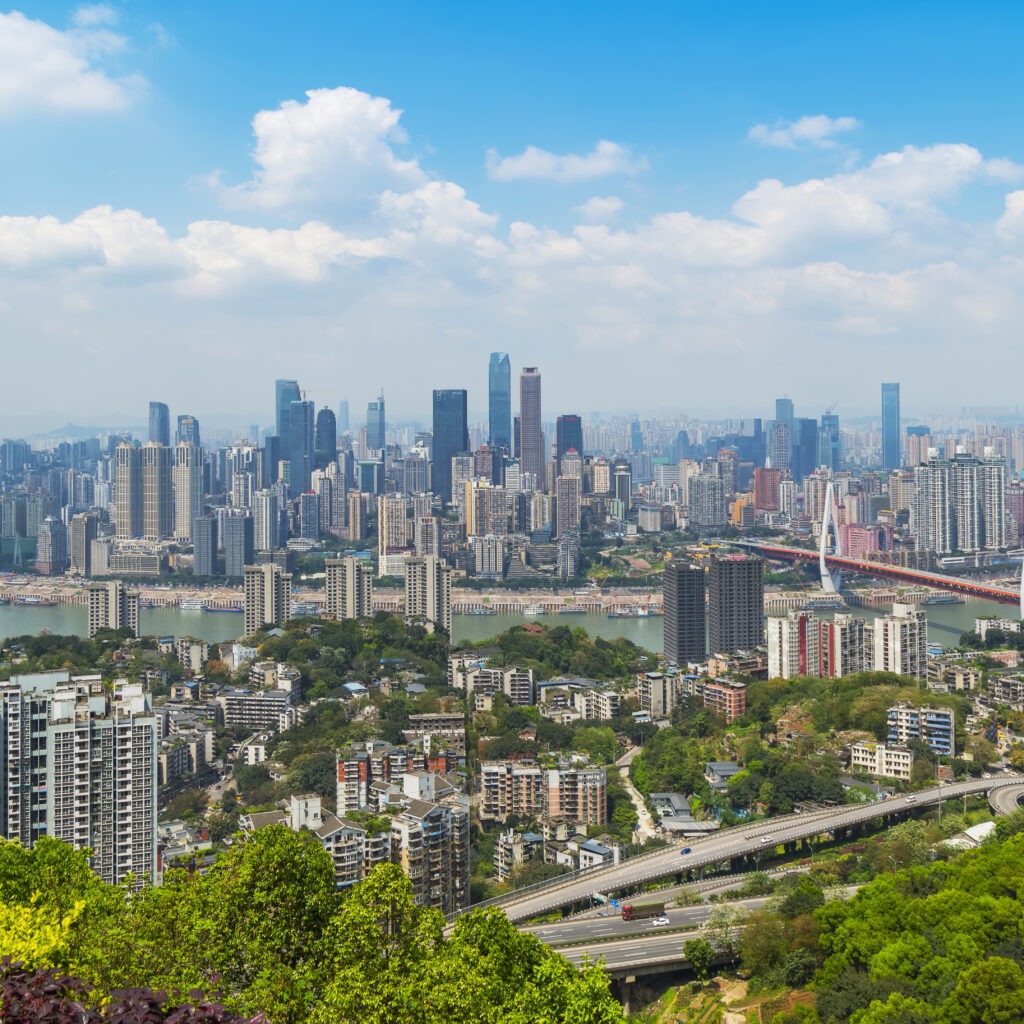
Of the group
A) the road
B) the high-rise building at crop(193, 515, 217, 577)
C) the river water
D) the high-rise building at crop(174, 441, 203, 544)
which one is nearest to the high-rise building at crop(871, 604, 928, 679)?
the road

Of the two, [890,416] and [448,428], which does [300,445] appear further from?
[890,416]

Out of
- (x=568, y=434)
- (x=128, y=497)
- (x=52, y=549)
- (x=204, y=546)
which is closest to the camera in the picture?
(x=204, y=546)

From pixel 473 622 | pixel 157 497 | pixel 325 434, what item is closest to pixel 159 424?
pixel 325 434

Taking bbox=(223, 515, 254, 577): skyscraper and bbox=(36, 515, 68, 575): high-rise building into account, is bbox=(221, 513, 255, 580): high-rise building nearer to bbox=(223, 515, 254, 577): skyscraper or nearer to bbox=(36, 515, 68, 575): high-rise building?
bbox=(223, 515, 254, 577): skyscraper

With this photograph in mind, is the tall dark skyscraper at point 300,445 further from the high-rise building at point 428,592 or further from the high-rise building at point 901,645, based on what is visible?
the high-rise building at point 901,645

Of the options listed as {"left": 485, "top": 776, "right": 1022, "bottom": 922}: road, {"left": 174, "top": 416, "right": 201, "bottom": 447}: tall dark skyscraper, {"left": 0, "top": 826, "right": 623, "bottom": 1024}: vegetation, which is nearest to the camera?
{"left": 0, "top": 826, "right": 623, "bottom": 1024}: vegetation

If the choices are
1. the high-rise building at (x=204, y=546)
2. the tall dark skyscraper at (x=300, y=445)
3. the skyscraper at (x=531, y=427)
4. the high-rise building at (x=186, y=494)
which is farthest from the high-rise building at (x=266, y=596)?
the skyscraper at (x=531, y=427)
